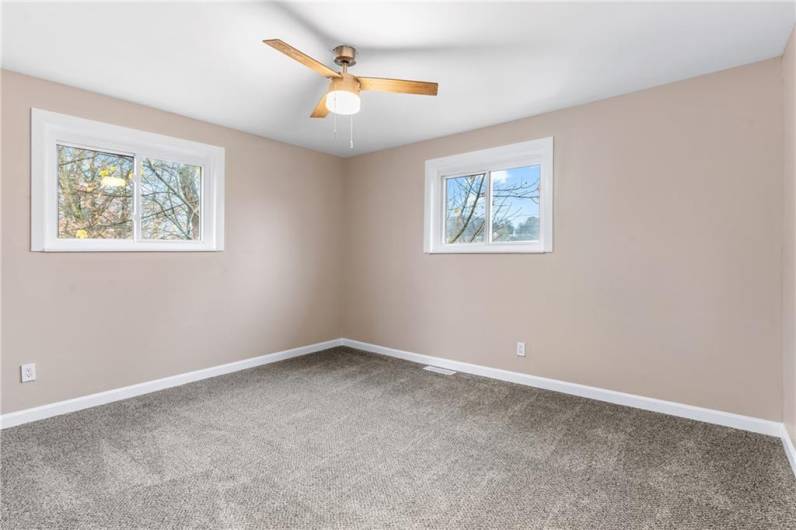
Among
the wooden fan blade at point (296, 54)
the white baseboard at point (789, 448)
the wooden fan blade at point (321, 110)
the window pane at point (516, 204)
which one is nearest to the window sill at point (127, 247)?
the wooden fan blade at point (321, 110)

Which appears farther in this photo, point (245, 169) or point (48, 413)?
point (245, 169)

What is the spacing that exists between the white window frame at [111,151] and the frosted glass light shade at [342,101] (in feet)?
6.16

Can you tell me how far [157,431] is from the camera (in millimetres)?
2590

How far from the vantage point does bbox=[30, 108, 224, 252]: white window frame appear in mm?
2764

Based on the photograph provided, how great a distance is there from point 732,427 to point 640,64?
8.01 feet

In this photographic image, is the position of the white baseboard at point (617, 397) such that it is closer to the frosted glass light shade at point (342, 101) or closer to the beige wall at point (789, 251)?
the beige wall at point (789, 251)

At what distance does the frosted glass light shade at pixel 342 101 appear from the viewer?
7.64 ft

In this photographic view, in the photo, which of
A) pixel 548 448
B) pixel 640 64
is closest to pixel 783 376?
pixel 548 448

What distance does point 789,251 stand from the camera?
2281mm

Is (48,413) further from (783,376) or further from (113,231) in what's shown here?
(783,376)

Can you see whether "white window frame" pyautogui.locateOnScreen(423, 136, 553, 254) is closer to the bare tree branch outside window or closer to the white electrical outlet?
the bare tree branch outside window

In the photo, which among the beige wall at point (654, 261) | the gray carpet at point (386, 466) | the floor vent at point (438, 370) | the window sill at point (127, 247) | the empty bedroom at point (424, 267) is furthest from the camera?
the floor vent at point (438, 370)

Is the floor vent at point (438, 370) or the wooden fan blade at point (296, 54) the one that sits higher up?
the wooden fan blade at point (296, 54)

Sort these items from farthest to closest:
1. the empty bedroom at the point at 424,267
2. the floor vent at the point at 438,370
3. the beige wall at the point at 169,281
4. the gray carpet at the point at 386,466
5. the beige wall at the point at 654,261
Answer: the floor vent at the point at 438,370
the beige wall at the point at 169,281
the beige wall at the point at 654,261
the empty bedroom at the point at 424,267
the gray carpet at the point at 386,466
